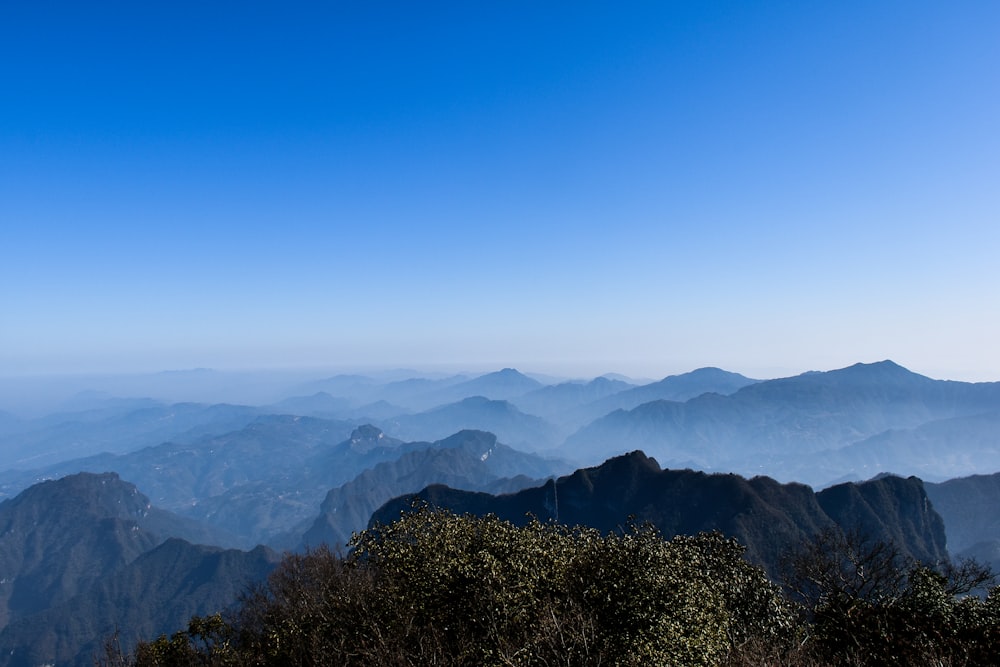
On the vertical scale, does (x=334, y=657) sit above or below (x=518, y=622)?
below

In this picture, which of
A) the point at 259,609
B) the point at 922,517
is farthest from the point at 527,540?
the point at 922,517

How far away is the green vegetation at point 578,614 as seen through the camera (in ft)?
60.7

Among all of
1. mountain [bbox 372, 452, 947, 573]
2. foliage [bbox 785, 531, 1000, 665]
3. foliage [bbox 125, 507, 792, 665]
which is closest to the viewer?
foliage [bbox 125, 507, 792, 665]

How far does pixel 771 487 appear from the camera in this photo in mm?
176250

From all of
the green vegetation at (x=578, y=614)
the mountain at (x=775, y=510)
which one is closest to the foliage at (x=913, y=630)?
the green vegetation at (x=578, y=614)

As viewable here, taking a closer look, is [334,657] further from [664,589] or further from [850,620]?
[850,620]

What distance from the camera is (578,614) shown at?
18.3m

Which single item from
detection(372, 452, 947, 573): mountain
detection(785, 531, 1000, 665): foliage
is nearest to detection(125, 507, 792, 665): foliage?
detection(785, 531, 1000, 665): foliage

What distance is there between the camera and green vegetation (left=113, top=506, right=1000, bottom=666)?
18.5 m

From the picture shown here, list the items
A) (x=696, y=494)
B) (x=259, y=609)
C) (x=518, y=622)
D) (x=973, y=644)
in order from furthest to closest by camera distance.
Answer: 1. (x=696, y=494)
2. (x=259, y=609)
3. (x=518, y=622)
4. (x=973, y=644)

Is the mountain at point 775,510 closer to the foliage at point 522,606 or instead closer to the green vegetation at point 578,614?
the green vegetation at point 578,614

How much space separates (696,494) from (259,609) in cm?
16206

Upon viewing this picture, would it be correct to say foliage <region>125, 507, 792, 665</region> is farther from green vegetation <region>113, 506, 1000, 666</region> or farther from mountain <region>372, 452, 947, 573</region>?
mountain <region>372, 452, 947, 573</region>

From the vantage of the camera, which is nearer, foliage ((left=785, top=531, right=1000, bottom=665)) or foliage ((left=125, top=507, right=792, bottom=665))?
foliage ((left=125, top=507, right=792, bottom=665))
